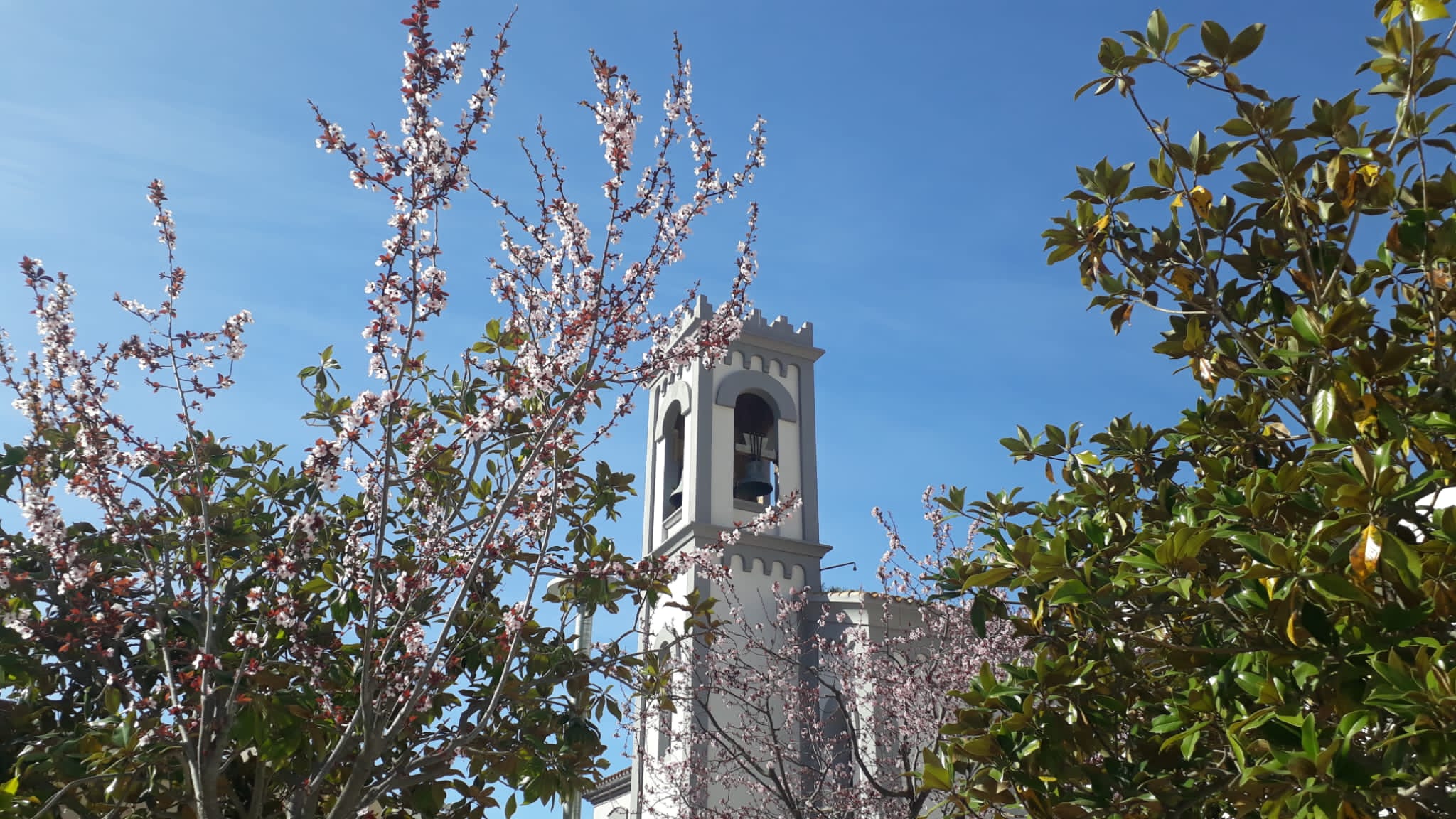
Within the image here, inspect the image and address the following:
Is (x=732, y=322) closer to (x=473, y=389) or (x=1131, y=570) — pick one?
(x=473, y=389)

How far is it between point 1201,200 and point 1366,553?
7.16ft

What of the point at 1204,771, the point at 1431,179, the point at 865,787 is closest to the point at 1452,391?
the point at 1431,179

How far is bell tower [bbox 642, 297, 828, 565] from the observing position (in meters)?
20.8

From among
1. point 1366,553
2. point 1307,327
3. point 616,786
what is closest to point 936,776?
point 1366,553

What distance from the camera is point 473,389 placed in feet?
22.9

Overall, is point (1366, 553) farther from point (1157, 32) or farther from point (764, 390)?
point (764, 390)

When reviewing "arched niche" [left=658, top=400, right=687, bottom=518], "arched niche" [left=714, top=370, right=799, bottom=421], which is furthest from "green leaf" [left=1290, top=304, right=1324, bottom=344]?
"arched niche" [left=714, top=370, right=799, bottom=421]

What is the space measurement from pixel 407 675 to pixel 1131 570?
11.8 feet

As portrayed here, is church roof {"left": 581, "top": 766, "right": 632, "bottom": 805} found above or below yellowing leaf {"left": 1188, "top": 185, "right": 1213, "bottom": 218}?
below

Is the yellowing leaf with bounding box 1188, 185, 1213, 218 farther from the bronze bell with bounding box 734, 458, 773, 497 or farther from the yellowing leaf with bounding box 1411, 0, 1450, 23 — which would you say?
the bronze bell with bounding box 734, 458, 773, 497

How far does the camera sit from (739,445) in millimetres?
22344

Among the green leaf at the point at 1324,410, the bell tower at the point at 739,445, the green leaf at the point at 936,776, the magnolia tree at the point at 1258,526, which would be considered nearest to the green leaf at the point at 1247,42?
the magnolia tree at the point at 1258,526

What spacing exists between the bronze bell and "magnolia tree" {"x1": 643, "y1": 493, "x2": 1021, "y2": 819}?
7.50 ft

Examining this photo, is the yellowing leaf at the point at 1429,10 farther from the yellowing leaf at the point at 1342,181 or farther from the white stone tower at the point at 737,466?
the white stone tower at the point at 737,466
